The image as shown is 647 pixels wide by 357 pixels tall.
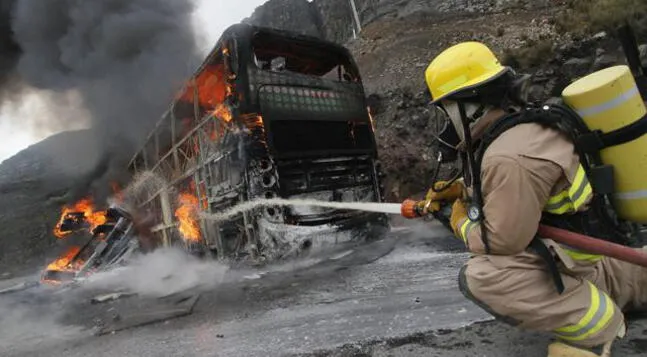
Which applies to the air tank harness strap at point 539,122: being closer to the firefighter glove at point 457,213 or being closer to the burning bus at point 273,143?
the firefighter glove at point 457,213

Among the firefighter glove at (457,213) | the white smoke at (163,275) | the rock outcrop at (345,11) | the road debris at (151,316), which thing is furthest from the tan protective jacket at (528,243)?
the rock outcrop at (345,11)

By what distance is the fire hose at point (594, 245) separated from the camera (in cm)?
168

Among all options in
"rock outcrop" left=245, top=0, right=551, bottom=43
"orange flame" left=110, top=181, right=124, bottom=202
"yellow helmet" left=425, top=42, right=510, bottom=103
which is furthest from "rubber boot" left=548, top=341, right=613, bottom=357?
"rock outcrop" left=245, top=0, right=551, bottom=43

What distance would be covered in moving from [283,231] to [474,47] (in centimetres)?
417

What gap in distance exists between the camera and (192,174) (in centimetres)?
738

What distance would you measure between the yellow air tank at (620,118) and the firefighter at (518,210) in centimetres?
13

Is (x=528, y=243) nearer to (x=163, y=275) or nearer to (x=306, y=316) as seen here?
(x=306, y=316)

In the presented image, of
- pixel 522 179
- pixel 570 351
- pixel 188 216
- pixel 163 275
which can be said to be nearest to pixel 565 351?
pixel 570 351

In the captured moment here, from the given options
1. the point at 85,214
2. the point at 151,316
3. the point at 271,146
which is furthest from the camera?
the point at 85,214

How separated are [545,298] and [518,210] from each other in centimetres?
43

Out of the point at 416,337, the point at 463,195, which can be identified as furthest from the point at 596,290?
the point at 416,337

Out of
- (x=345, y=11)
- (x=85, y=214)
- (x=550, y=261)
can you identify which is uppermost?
(x=345, y=11)

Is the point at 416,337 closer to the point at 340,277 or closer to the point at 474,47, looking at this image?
the point at 474,47

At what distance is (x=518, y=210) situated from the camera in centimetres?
171
